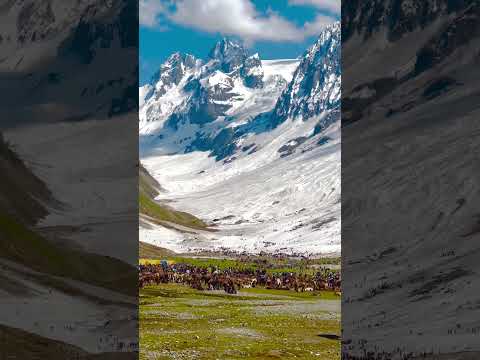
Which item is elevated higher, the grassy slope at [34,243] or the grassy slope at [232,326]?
the grassy slope at [34,243]

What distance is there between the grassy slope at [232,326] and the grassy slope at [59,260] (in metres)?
12.9

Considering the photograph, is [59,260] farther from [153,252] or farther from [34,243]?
[153,252]

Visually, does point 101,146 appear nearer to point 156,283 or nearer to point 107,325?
point 107,325

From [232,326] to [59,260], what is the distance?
31.6 meters

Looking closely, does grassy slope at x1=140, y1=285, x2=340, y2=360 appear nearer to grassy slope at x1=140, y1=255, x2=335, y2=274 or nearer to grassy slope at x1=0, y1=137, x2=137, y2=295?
grassy slope at x1=0, y1=137, x2=137, y2=295

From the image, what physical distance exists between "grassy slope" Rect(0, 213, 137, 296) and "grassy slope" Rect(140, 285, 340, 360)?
12.9m

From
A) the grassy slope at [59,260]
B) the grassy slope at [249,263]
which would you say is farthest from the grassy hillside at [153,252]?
the grassy slope at [59,260]

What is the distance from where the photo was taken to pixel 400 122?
15656mm

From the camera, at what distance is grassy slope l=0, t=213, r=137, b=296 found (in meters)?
14.0

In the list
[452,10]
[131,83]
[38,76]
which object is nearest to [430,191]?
[452,10]

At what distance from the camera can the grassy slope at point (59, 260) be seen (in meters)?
14.0

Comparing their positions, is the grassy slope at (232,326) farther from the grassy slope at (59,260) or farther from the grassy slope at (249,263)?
the grassy slope at (249,263)

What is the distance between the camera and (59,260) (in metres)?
14.8

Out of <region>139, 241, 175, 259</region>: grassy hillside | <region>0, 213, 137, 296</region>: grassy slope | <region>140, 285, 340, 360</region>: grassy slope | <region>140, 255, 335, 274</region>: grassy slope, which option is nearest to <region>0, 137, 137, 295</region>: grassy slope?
<region>0, 213, 137, 296</region>: grassy slope
